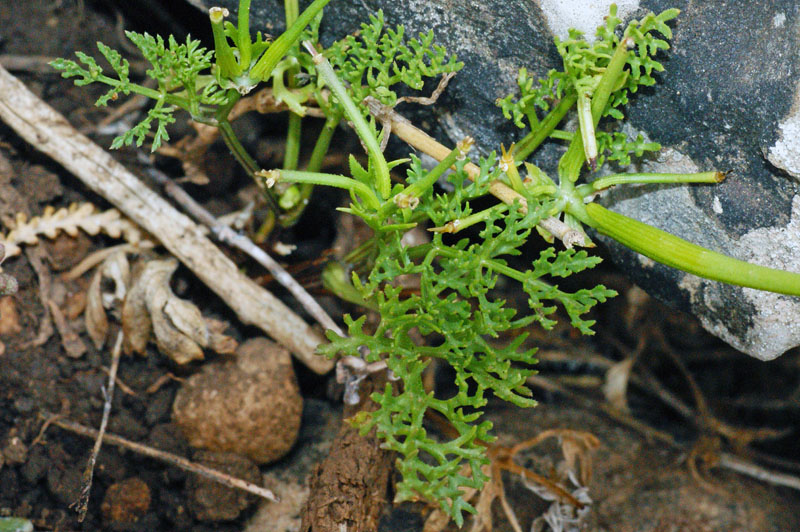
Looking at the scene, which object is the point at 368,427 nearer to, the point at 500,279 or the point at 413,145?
the point at 413,145

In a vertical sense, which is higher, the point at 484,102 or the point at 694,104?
the point at 694,104

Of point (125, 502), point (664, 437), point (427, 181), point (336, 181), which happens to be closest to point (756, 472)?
point (664, 437)

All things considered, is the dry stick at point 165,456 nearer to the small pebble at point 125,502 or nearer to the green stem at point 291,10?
the small pebble at point 125,502

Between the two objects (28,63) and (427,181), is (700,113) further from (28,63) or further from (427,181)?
(28,63)

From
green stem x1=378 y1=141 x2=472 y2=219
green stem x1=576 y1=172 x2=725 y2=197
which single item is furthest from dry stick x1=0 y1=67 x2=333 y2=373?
green stem x1=576 y1=172 x2=725 y2=197

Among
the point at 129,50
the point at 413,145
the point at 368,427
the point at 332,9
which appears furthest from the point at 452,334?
the point at 129,50

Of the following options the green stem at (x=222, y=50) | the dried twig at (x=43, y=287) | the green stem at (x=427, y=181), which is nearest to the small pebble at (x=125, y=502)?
the dried twig at (x=43, y=287)

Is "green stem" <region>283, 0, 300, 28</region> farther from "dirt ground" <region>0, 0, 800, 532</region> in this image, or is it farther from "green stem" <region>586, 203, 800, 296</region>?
"green stem" <region>586, 203, 800, 296</region>
